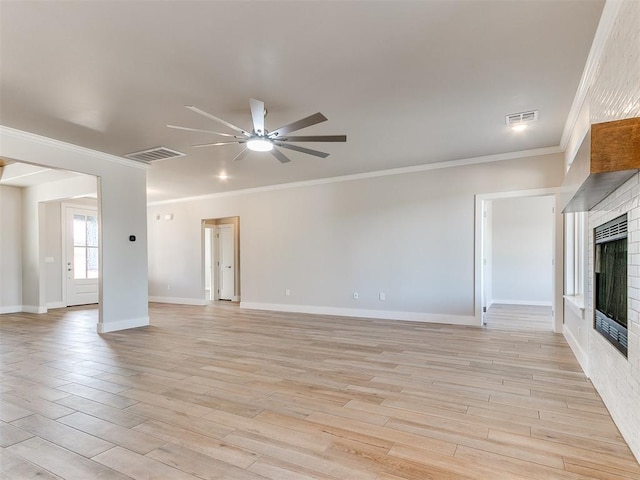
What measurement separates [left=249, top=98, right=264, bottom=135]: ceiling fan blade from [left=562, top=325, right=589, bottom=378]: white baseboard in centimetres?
368

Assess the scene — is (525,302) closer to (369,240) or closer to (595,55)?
(369,240)

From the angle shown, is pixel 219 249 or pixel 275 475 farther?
pixel 219 249

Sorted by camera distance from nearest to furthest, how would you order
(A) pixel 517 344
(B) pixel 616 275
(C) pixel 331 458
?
(C) pixel 331 458
(B) pixel 616 275
(A) pixel 517 344

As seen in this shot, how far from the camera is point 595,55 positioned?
2.70 m

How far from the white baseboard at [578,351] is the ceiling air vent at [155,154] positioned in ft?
18.1

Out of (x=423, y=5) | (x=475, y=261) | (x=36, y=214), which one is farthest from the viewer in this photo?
(x=36, y=214)

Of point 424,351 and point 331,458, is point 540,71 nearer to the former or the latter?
point 424,351

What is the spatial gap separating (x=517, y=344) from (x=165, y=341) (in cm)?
457

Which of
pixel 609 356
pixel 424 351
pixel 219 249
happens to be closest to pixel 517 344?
pixel 424 351

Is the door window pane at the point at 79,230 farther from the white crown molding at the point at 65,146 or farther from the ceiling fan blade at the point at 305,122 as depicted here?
the ceiling fan blade at the point at 305,122

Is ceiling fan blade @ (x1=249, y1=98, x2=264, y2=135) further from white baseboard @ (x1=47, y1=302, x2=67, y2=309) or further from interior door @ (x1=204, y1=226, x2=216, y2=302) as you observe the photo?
white baseboard @ (x1=47, y1=302, x2=67, y2=309)

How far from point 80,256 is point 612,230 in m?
9.97

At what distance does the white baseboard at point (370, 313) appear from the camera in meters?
5.71

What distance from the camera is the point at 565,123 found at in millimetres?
4133
